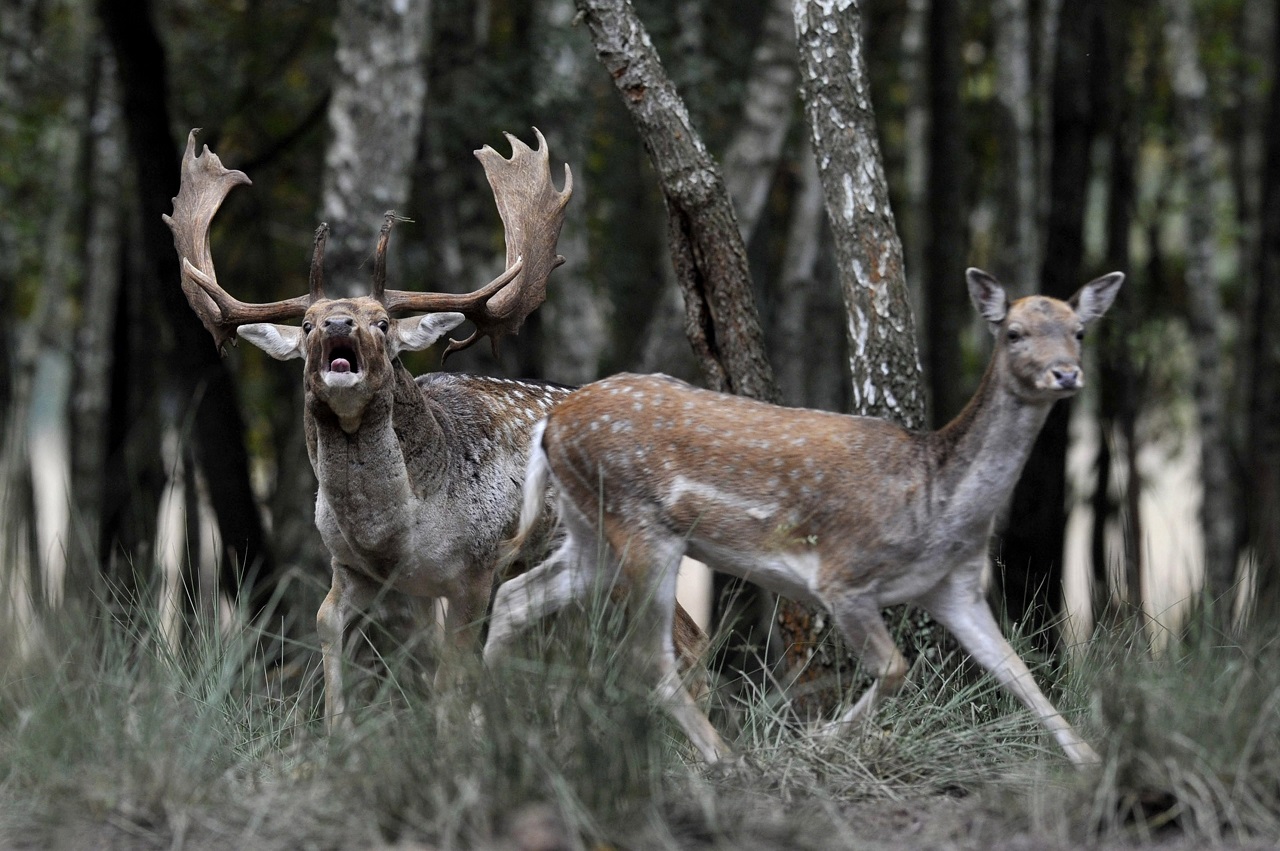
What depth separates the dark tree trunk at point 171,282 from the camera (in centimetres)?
1141

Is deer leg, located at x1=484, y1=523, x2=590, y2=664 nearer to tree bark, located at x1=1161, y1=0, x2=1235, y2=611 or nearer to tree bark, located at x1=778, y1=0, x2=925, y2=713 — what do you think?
tree bark, located at x1=778, y1=0, x2=925, y2=713

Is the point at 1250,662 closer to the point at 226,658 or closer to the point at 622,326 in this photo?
the point at 226,658

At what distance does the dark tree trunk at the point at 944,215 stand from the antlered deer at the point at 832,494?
23.0ft

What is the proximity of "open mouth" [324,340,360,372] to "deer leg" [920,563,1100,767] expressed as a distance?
8.09ft

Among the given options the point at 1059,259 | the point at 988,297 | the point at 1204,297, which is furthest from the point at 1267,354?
the point at 988,297

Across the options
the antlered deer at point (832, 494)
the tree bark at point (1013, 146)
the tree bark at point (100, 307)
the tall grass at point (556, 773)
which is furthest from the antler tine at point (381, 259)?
the tree bark at point (1013, 146)

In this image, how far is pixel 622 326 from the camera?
17250mm

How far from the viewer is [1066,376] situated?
5.86 m

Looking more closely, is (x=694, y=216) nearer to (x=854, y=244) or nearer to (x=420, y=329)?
(x=854, y=244)

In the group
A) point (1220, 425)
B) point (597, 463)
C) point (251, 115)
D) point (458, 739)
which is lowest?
point (1220, 425)

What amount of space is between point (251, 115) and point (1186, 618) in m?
12.4

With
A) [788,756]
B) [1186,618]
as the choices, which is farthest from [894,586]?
[1186,618]

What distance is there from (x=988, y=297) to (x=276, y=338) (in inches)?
119

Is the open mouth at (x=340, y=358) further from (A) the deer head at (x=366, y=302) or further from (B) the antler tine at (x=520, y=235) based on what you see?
(B) the antler tine at (x=520, y=235)
